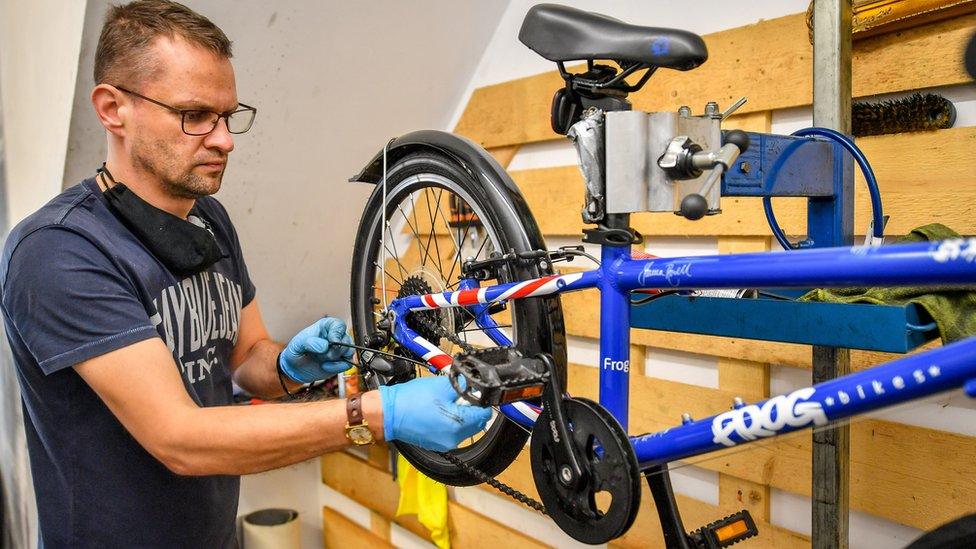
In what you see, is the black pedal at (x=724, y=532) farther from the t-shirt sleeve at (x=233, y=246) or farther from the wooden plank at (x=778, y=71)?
the t-shirt sleeve at (x=233, y=246)

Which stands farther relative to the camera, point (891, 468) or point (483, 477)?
point (891, 468)

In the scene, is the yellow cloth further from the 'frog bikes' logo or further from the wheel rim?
the 'frog bikes' logo

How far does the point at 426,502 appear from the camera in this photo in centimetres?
232

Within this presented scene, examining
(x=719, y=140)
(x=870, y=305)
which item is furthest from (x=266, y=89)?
(x=870, y=305)

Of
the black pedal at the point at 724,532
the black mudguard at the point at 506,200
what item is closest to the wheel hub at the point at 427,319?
the black mudguard at the point at 506,200

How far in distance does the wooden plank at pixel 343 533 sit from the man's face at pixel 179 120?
5.77ft

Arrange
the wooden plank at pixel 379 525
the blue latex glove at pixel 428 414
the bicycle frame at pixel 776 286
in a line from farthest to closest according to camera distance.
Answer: the wooden plank at pixel 379 525, the blue latex glove at pixel 428 414, the bicycle frame at pixel 776 286

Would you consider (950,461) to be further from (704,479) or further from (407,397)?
(407,397)

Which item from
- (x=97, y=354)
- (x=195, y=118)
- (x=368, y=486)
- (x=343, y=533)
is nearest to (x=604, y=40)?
(x=195, y=118)

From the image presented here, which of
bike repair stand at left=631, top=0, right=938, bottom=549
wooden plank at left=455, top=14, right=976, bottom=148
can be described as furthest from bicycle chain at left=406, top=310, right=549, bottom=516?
wooden plank at left=455, top=14, right=976, bottom=148

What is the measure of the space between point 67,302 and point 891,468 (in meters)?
1.35

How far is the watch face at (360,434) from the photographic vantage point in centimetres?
96

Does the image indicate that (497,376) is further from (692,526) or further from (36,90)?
(36,90)

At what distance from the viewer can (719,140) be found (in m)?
0.95
